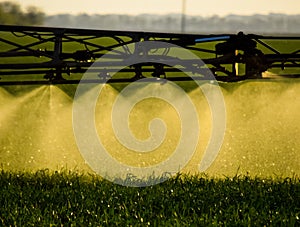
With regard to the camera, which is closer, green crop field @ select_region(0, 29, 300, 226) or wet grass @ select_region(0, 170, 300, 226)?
wet grass @ select_region(0, 170, 300, 226)

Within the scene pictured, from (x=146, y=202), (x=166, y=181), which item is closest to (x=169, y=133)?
(x=166, y=181)

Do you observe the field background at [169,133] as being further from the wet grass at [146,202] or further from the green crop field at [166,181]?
the wet grass at [146,202]

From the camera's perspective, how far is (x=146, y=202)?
8359 mm

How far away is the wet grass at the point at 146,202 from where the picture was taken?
7559mm

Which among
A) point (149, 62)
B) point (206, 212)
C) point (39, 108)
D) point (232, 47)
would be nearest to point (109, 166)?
point (149, 62)

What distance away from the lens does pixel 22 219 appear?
7.59 m

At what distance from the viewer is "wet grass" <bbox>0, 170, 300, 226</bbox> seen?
756 centimetres

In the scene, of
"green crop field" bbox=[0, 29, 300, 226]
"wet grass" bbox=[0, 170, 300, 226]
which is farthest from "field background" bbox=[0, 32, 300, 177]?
"wet grass" bbox=[0, 170, 300, 226]

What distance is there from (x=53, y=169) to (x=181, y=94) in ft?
22.1

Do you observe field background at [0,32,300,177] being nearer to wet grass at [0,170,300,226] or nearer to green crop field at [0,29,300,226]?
green crop field at [0,29,300,226]

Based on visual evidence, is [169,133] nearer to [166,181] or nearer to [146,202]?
[166,181]

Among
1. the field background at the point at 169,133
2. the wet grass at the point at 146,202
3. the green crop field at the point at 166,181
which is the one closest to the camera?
the wet grass at the point at 146,202

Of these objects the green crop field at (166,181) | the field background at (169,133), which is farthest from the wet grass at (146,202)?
the field background at (169,133)

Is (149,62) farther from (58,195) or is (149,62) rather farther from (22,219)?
(22,219)
